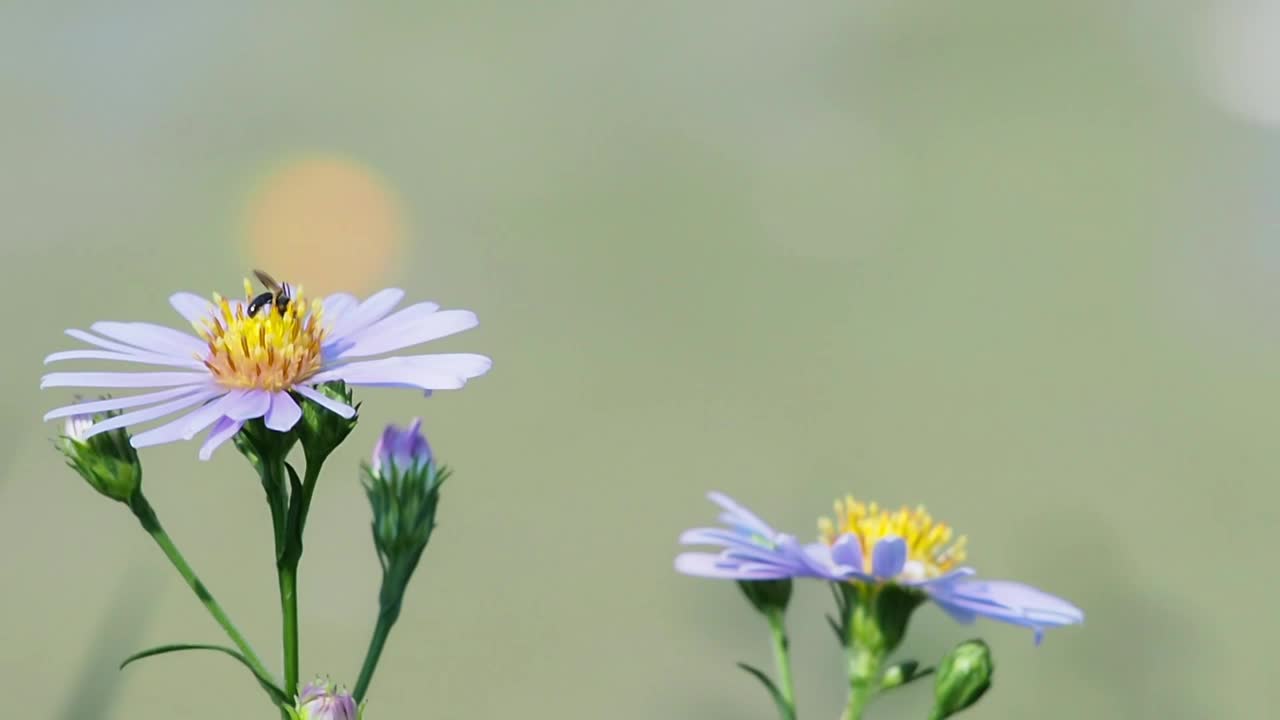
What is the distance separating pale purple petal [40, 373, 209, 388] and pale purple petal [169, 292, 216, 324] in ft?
0.23

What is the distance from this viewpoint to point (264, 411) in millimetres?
584

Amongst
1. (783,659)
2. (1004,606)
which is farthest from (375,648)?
(1004,606)

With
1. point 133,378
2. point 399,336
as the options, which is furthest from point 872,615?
point 133,378

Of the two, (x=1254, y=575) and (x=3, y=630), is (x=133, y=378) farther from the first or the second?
(x=1254, y=575)

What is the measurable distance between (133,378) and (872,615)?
500 mm

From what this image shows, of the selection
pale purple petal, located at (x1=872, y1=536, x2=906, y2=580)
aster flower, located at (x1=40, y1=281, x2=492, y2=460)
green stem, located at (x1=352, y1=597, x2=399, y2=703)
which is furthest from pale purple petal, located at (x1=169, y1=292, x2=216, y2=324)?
pale purple petal, located at (x1=872, y1=536, x2=906, y2=580)

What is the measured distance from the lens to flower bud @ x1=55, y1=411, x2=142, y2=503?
67cm

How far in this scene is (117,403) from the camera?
0.57 m

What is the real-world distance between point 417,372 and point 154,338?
22 centimetres

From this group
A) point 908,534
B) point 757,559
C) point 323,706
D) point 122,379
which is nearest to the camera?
point 323,706

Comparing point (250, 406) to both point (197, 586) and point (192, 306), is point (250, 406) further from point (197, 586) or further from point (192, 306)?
point (192, 306)

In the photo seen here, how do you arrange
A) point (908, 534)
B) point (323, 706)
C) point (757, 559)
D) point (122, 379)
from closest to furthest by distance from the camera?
point (323, 706) < point (122, 379) < point (757, 559) < point (908, 534)

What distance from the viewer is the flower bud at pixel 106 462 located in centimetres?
67

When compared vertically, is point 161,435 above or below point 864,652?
above
